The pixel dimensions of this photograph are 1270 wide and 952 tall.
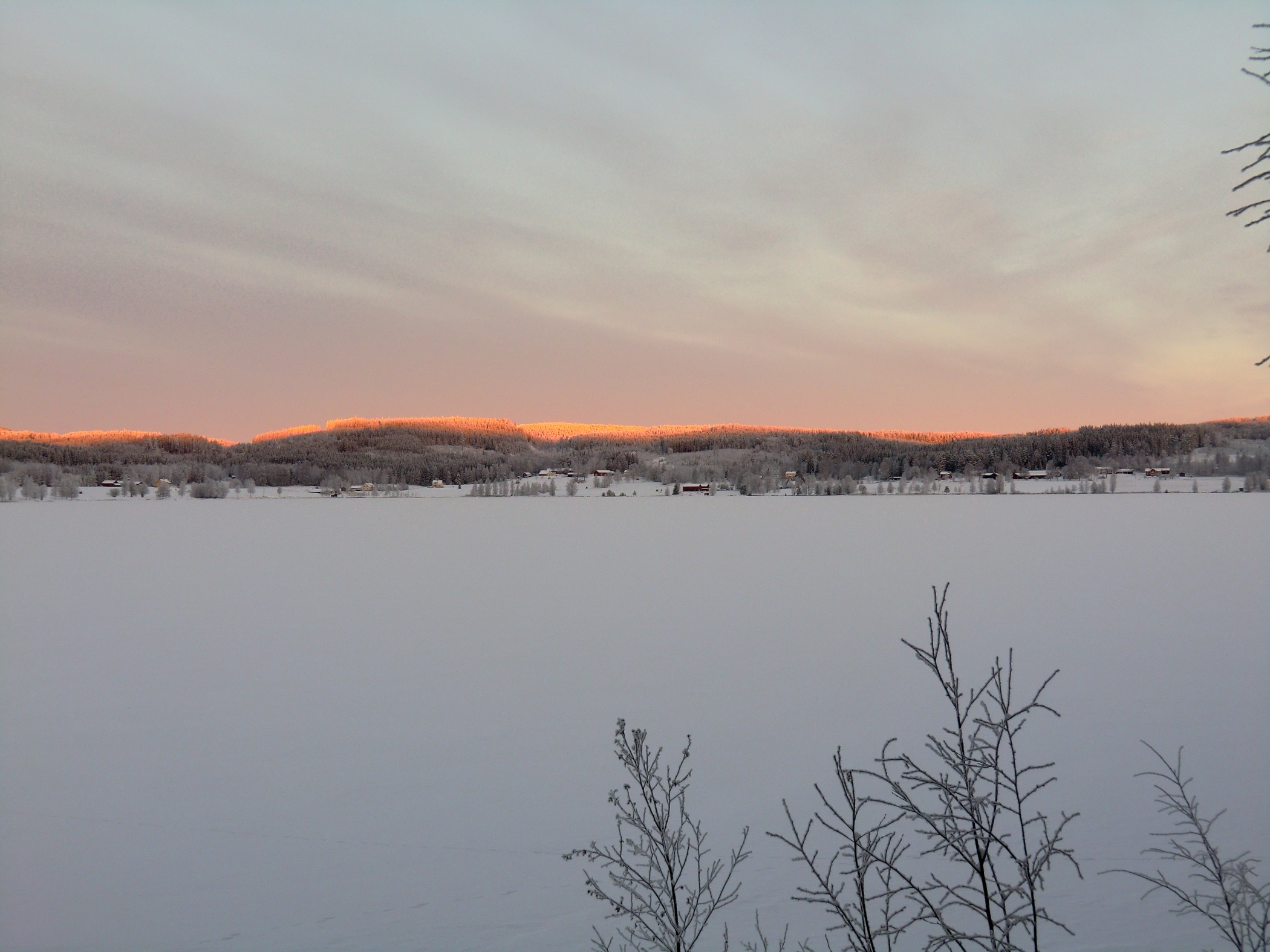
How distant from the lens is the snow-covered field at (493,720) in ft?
16.1

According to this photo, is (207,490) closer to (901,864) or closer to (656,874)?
(656,874)

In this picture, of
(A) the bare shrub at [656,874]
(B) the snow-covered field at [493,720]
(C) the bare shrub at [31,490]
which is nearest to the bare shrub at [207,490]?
(C) the bare shrub at [31,490]

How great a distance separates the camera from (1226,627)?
12.3 meters

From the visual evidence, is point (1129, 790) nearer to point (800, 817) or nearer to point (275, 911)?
point (800, 817)

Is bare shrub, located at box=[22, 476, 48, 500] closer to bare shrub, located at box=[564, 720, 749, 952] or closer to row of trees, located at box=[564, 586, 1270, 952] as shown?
row of trees, located at box=[564, 586, 1270, 952]

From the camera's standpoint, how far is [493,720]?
838 centimetres

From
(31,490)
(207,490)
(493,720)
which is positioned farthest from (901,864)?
(207,490)

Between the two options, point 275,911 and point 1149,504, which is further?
point 1149,504

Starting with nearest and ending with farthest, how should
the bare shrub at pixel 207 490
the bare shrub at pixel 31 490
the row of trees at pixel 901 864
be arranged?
the row of trees at pixel 901 864 → the bare shrub at pixel 31 490 → the bare shrub at pixel 207 490

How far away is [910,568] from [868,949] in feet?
62.1

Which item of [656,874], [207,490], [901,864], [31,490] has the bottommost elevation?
[656,874]

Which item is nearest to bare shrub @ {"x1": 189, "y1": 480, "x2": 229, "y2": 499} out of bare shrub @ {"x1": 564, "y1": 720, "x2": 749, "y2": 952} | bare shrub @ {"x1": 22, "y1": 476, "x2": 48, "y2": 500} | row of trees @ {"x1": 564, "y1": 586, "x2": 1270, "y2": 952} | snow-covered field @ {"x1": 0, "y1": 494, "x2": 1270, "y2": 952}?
bare shrub @ {"x1": 22, "y1": 476, "x2": 48, "y2": 500}

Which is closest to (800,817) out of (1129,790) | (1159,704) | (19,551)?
(1129,790)

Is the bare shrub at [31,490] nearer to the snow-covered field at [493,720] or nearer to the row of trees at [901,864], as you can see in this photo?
the snow-covered field at [493,720]
